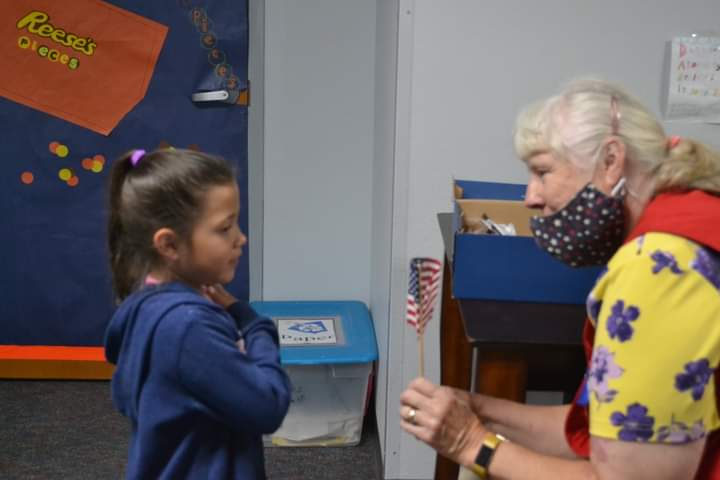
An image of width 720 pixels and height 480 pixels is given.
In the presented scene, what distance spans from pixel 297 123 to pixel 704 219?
6.32ft

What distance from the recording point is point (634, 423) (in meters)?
1.02

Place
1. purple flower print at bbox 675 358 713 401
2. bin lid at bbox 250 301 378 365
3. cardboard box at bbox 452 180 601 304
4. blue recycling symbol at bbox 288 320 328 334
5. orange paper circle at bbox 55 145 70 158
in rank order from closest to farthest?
purple flower print at bbox 675 358 713 401, cardboard box at bbox 452 180 601 304, bin lid at bbox 250 301 378 365, blue recycling symbol at bbox 288 320 328 334, orange paper circle at bbox 55 145 70 158

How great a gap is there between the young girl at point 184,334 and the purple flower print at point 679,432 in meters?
0.54

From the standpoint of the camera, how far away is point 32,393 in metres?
2.91

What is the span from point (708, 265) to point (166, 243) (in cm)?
77

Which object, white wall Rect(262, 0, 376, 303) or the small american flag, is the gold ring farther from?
white wall Rect(262, 0, 376, 303)

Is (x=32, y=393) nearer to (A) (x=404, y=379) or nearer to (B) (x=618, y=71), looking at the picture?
(A) (x=404, y=379)

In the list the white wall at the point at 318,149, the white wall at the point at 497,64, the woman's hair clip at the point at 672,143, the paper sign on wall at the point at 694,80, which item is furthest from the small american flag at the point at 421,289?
the white wall at the point at 318,149

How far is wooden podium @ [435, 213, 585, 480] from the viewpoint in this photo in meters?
1.26

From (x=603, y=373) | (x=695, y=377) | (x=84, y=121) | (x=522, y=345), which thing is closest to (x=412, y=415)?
(x=522, y=345)

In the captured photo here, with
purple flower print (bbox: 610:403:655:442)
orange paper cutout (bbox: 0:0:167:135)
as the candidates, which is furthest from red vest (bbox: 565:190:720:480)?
orange paper cutout (bbox: 0:0:167:135)

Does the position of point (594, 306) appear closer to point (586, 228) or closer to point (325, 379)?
point (586, 228)

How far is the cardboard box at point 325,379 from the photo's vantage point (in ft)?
8.13

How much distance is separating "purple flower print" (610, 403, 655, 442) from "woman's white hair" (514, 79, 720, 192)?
0.34 meters
